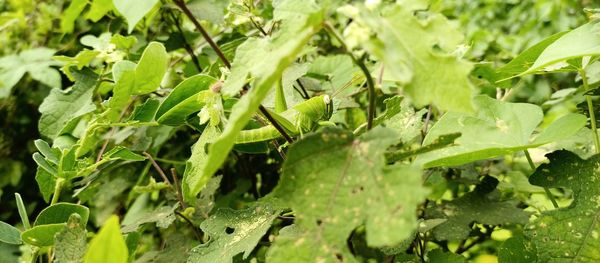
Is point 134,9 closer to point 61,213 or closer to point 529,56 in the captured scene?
point 61,213

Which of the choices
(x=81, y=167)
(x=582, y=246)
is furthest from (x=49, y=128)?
(x=582, y=246)

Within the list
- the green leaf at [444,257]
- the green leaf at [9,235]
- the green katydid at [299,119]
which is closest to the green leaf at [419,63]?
the green katydid at [299,119]

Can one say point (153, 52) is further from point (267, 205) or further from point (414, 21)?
point (414, 21)

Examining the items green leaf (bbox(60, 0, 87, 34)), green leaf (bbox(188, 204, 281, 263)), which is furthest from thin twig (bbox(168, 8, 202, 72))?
green leaf (bbox(188, 204, 281, 263))

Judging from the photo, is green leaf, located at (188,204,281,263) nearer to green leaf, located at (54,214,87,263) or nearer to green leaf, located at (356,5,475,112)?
green leaf, located at (54,214,87,263)

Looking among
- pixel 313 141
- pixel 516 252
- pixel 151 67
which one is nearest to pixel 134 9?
pixel 151 67

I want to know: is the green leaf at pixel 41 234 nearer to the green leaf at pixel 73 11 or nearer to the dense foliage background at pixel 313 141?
the dense foliage background at pixel 313 141
